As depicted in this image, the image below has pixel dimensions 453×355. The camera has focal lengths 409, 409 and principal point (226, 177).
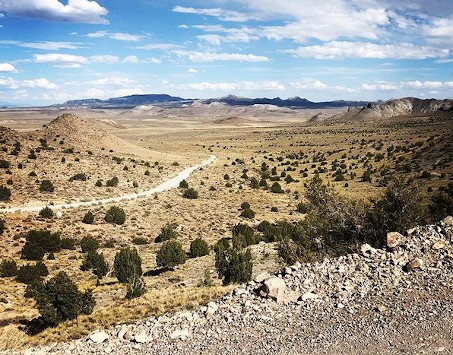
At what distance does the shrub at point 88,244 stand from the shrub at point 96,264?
3578mm

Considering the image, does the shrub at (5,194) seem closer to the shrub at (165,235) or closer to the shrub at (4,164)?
the shrub at (4,164)

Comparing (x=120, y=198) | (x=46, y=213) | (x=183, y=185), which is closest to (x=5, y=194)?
(x=46, y=213)

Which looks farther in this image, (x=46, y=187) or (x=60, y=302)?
(x=46, y=187)

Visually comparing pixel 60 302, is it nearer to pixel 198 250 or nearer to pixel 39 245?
pixel 198 250

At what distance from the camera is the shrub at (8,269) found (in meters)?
25.0

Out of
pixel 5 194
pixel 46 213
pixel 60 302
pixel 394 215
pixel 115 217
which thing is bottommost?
pixel 115 217

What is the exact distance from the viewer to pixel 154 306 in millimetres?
16312

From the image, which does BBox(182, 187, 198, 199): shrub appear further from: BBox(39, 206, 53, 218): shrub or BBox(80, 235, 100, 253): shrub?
BBox(80, 235, 100, 253): shrub

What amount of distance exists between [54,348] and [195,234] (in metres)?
23.7

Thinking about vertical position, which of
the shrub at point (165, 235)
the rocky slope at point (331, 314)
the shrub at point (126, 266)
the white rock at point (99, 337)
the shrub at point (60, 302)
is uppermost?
the rocky slope at point (331, 314)

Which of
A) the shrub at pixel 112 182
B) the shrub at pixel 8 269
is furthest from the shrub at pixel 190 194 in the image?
the shrub at pixel 8 269

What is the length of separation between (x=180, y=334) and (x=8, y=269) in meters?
17.5

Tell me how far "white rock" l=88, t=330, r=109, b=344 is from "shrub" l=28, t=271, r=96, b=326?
12.0 feet

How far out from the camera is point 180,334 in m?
12.4
